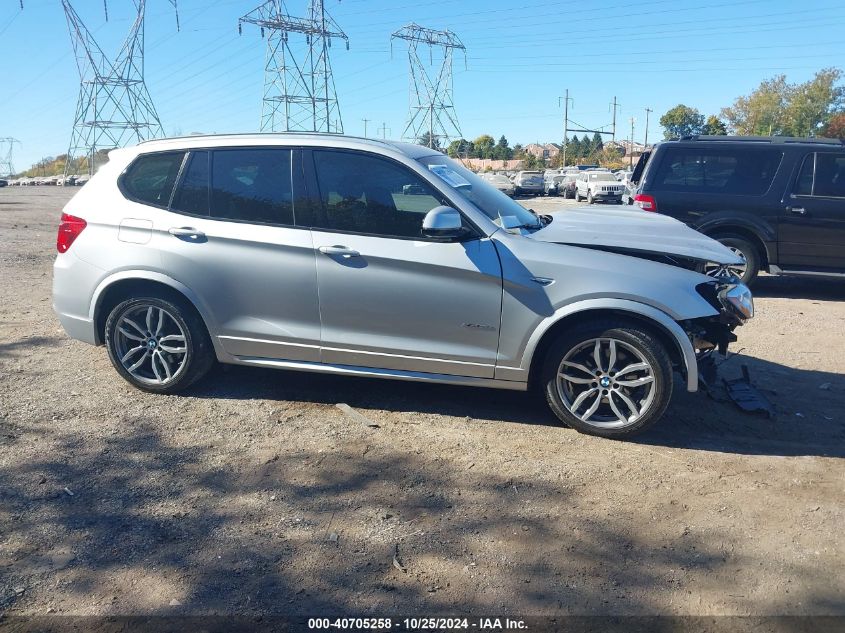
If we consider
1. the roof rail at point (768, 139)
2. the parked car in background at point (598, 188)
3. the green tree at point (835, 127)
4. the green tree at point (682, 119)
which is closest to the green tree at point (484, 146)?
the green tree at point (682, 119)

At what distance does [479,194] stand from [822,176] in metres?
6.02

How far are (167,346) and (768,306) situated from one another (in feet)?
22.6

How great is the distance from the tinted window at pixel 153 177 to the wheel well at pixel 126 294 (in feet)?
1.91

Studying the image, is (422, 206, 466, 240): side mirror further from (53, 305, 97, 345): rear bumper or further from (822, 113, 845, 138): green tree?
(822, 113, 845, 138): green tree

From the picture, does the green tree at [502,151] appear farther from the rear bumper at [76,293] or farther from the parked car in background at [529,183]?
the rear bumper at [76,293]

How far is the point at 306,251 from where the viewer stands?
464cm

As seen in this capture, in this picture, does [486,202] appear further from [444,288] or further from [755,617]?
[755,617]

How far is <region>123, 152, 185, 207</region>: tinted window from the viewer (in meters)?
5.04

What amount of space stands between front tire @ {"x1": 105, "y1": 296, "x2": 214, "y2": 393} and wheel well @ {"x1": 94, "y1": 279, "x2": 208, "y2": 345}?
0.12 ft

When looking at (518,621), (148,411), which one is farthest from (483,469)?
(148,411)

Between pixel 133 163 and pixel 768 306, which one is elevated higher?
pixel 133 163

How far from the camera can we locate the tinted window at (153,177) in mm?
5035

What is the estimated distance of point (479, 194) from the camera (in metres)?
4.88

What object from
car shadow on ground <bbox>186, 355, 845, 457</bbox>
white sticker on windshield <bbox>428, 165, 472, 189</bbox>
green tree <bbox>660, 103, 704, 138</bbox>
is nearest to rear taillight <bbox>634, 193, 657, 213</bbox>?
car shadow on ground <bbox>186, 355, 845, 457</bbox>
